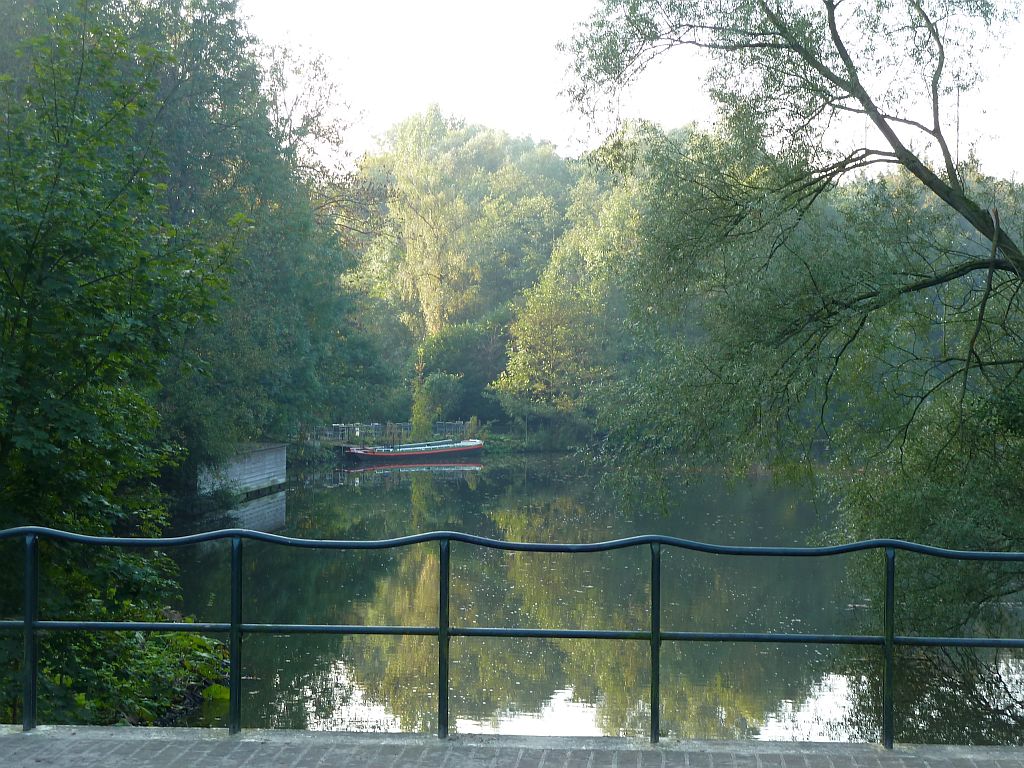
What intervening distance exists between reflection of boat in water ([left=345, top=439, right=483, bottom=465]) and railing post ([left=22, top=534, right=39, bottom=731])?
4736 centimetres

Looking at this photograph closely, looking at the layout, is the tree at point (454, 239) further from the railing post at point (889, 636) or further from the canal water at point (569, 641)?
the railing post at point (889, 636)

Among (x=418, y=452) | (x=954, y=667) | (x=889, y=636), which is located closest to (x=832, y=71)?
(x=954, y=667)

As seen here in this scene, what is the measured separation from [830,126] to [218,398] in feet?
52.4

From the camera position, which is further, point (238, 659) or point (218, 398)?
point (218, 398)

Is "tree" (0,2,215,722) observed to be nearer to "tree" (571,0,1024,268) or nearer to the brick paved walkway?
the brick paved walkway

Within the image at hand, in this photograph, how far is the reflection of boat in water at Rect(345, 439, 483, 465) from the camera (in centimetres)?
5294

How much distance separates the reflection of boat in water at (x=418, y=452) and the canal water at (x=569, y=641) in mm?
22534

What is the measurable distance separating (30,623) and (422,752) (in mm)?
1822

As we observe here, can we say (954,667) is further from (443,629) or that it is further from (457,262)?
(457,262)

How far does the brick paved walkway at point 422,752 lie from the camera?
4805 millimetres

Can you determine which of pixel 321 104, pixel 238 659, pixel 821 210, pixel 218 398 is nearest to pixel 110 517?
pixel 238 659

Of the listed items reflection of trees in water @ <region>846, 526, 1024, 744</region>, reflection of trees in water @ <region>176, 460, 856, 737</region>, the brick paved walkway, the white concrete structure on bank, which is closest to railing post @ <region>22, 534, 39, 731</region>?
the brick paved walkway

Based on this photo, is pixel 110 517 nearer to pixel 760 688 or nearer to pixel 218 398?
pixel 760 688

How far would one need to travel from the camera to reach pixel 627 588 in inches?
783
